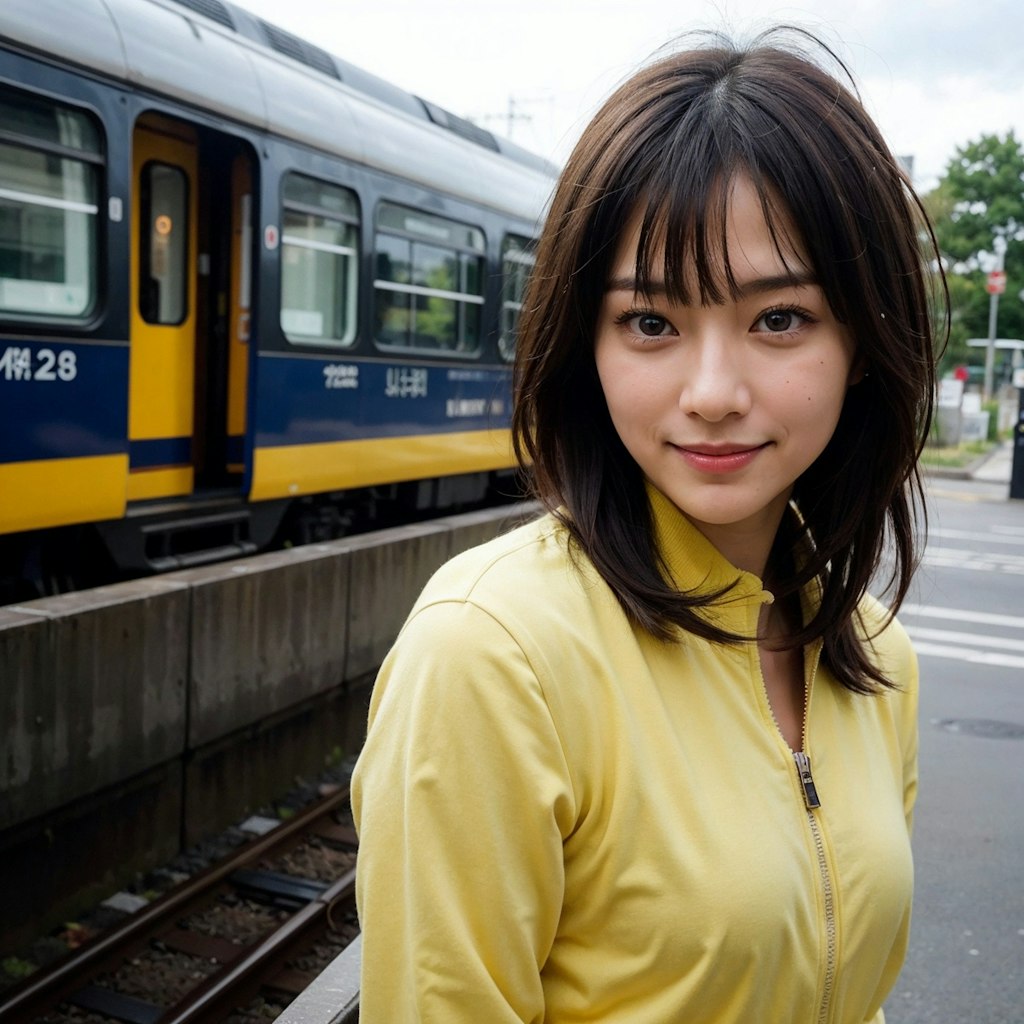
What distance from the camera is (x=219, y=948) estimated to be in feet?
15.6

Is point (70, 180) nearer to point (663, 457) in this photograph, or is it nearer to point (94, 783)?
point (94, 783)

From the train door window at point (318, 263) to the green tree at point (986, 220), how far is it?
4755cm

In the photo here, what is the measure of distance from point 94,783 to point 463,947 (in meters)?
4.13

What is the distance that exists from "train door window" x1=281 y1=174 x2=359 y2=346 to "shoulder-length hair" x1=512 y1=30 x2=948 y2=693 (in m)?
7.33

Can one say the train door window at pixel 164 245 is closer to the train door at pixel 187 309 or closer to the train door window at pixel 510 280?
the train door at pixel 187 309

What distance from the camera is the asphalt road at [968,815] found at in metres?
4.57

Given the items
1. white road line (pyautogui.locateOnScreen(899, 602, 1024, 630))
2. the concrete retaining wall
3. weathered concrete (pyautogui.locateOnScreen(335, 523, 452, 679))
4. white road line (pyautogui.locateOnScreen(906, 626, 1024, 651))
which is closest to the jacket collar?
the concrete retaining wall

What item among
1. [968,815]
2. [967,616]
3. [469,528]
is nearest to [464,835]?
[968,815]

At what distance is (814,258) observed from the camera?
141 cm

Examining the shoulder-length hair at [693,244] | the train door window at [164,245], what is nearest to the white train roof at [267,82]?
the train door window at [164,245]

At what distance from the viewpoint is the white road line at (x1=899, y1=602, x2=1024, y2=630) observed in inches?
451

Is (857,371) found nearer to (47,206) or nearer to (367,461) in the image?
(47,206)

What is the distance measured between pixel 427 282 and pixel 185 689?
5787mm

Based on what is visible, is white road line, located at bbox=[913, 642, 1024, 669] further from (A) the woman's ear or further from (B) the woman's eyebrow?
(B) the woman's eyebrow
